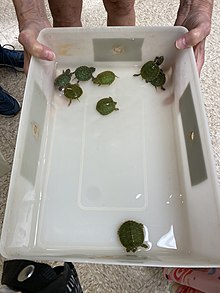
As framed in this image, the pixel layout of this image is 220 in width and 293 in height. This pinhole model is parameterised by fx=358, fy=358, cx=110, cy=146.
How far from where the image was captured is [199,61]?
918mm

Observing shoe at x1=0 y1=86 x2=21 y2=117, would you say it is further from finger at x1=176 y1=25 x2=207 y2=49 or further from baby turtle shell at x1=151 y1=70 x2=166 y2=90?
finger at x1=176 y1=25 x2=207 y2=49

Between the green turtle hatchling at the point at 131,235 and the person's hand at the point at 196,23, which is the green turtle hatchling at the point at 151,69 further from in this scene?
the green turtle hatchling at the point at 131,235

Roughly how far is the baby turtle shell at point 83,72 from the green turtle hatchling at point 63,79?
0.02 meters

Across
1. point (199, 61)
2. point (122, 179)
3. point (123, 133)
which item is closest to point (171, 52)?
point (199, 61)

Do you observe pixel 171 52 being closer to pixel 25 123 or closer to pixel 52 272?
pixel 25 123

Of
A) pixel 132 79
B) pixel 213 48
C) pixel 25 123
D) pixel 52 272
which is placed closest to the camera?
pixel 52 272

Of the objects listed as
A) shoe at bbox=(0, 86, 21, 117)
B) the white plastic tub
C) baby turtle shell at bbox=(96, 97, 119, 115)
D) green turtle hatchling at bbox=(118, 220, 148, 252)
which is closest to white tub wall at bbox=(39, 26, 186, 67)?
the white plastic tub

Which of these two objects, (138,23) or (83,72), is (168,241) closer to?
(83,72)

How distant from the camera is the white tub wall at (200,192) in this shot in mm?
719

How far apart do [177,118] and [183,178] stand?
172 mm

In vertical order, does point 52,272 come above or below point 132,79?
below

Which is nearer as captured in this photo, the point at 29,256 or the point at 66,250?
the point at 29,256

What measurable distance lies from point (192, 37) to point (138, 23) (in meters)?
0.72

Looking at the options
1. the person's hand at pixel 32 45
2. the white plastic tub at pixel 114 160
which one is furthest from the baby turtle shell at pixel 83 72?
the person's hand at pixel 32 45
